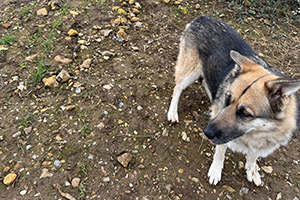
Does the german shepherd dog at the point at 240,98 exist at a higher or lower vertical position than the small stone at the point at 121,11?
higher

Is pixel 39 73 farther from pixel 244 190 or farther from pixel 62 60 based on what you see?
pixel 244 190

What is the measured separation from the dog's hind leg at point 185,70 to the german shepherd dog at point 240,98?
0.02m

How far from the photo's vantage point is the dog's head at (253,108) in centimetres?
215

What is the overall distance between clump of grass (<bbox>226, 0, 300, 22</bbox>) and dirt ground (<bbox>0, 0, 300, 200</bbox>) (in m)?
0.58

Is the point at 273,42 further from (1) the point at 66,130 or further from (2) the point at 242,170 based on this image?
(1) the point at 66,130

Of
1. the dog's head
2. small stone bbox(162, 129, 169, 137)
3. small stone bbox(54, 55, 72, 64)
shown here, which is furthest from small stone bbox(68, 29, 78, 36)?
the dog's head

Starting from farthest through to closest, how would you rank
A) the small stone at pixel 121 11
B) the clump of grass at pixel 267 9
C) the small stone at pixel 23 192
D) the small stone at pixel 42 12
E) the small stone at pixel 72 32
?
1. the clump of grass at pixel 267 9
2. the small stone at pixel 121 11
3. the small stone at pixel 42 12
4. the small stone at pixel 72 32
5. the small stone at pixel 23 192

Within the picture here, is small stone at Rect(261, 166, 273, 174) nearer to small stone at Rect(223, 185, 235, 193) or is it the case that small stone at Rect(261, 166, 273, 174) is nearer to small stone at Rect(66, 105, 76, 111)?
small stone at Rect(223, 185, 235, 193)

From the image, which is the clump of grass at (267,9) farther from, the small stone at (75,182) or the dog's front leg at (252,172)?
the small stone at (75,182)

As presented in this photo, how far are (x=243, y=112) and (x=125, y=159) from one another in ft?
5.40

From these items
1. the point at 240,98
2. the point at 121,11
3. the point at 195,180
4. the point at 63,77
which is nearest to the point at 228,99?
the point at 240,98

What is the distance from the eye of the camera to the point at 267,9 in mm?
5750

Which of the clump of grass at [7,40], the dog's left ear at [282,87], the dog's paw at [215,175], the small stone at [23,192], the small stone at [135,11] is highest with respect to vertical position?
the dog's left ear at [282,87]

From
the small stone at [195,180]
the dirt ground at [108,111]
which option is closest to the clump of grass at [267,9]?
the dirt ground at [108,111]
